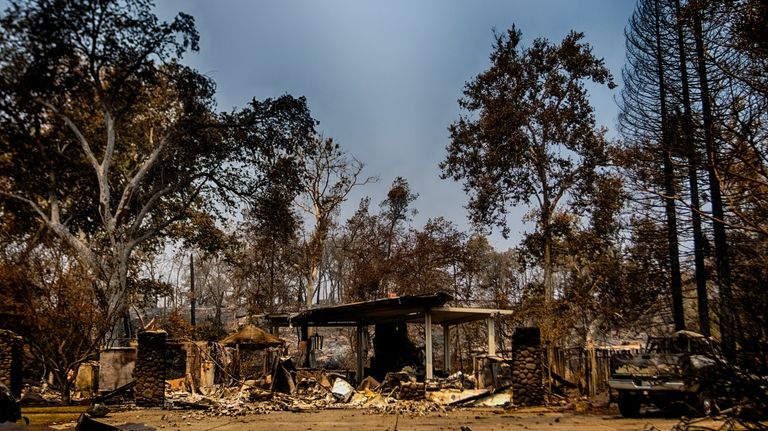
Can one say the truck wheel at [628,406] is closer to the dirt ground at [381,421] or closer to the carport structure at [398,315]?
the dirt ground at [381,421]

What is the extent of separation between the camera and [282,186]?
27.0 meters

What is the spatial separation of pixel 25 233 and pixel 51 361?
942 cm

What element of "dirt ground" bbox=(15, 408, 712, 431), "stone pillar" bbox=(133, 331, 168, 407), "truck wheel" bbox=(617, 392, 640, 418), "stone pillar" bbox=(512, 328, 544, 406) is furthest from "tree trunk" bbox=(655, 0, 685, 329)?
"stone pillar" bbox=(133, 331, 168, 407)

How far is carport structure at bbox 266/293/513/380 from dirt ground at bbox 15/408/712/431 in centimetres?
379

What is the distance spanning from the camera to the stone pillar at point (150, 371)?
1741 centimetres

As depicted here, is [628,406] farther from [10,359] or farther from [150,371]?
[10,359]

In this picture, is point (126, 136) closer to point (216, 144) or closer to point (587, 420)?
point (216, 144)

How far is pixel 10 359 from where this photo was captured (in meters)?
18.2

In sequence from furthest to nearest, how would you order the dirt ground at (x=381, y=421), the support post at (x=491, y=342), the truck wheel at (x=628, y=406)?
Result: the support post at (x=491, y=342)
the truck wheel at (x=628, y=406)
the dirt ground at (x=381, y=421)

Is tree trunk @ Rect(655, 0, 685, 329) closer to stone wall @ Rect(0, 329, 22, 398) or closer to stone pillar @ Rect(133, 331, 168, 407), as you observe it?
stone pillar @ Rect(133, 331, 168, 407)

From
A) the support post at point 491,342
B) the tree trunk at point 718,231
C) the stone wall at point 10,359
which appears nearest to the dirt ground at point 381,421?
the tree trunk at point 718,231

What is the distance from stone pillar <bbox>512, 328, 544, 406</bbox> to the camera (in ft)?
53.2

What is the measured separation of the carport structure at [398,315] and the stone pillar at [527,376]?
3.00 m

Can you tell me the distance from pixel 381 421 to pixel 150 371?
26.3 feet
